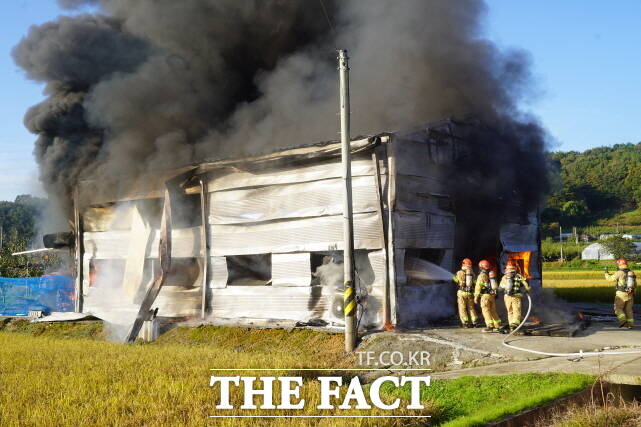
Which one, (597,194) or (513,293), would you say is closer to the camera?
(513,293)

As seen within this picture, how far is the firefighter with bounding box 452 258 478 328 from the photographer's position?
12.5 m

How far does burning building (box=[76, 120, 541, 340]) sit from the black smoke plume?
3.55 feet

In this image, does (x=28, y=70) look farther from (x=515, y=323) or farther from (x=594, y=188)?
(x=594, y=188)

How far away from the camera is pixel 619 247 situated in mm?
61344

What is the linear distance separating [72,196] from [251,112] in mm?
5989

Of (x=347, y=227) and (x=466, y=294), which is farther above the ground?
(x=347, y=227)

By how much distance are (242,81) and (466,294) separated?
11.1 metres

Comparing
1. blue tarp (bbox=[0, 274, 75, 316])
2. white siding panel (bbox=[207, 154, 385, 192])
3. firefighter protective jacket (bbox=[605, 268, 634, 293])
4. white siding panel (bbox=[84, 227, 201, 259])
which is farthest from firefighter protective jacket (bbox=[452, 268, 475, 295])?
blue tarp (bbox=[0, 274, 75, 316])

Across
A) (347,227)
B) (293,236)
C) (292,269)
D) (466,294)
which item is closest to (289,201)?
(293,236)

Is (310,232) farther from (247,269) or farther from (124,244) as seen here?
(124,244)

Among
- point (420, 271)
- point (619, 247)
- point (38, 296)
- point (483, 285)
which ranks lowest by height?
point (38, 296)

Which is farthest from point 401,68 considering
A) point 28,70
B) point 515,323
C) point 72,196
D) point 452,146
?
point 28,70

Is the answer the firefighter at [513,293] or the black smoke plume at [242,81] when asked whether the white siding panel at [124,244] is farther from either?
the firefighter at [513,293]

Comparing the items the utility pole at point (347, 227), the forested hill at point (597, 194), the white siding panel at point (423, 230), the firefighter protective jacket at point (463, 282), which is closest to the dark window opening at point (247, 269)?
the white siding panel at point (423, 230)
